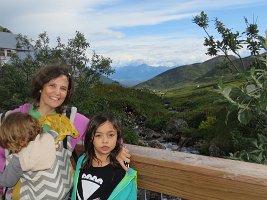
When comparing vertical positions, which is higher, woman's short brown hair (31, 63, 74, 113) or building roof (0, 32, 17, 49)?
building roof (0, 32, 17, 49)

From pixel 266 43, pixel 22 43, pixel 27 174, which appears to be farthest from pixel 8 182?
pixel 22 43

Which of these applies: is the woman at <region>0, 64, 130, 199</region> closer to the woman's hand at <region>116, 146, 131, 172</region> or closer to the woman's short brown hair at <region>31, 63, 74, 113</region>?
the woman's short brown hair at <region>31, 63, 74, 113</region>

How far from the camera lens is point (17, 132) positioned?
3213 millimetres

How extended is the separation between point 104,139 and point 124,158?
1.05 ft

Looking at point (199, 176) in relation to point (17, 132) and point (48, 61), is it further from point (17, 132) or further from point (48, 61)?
point (48, 61)

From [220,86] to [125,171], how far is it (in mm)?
1132

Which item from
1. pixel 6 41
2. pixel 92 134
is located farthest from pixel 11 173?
pixel 6 41

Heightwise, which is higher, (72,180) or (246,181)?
(246,181)

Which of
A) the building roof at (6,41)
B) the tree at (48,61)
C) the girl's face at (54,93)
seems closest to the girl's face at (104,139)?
the girl's face at (54,93)

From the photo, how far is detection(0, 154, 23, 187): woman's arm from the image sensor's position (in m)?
3.20

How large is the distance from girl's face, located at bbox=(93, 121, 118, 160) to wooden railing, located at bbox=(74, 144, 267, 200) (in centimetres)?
35

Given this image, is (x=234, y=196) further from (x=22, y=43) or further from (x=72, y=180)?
(x=22, y=43)

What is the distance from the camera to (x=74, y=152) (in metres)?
3.75

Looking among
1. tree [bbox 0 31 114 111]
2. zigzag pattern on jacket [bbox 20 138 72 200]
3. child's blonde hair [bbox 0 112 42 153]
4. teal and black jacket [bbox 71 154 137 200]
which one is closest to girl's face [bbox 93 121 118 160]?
teal and black jacket [bbox 71 154 137 200]
